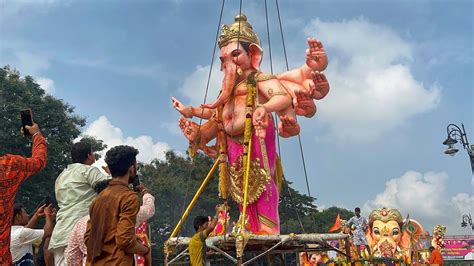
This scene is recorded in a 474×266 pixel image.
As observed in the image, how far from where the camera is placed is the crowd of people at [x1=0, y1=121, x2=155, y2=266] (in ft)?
10.2

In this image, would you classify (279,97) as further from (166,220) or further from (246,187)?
(166,220)

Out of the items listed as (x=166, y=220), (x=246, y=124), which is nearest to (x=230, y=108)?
(x=246, y=124)

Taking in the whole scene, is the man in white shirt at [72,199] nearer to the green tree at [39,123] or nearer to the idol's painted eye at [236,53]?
the idol's painted eye at [236,53]

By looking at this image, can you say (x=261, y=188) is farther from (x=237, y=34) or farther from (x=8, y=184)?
(x=8, y=184)

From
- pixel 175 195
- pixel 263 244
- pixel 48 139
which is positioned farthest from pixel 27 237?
pixel 175 195

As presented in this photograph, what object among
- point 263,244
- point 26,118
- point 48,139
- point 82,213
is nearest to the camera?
point 26,118

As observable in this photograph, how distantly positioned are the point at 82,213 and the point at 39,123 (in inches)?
666

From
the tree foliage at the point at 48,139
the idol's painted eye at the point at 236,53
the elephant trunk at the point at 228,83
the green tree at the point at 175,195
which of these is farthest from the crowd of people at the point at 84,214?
the green tree at the point at 175,195

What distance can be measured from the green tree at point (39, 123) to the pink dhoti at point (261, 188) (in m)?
11.7

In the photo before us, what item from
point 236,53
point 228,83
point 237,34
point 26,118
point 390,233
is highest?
point 237,34

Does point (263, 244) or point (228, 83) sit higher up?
point (228, 83)

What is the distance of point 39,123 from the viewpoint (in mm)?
20031

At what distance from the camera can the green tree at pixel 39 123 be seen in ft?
59.0

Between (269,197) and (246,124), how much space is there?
1067 mm
